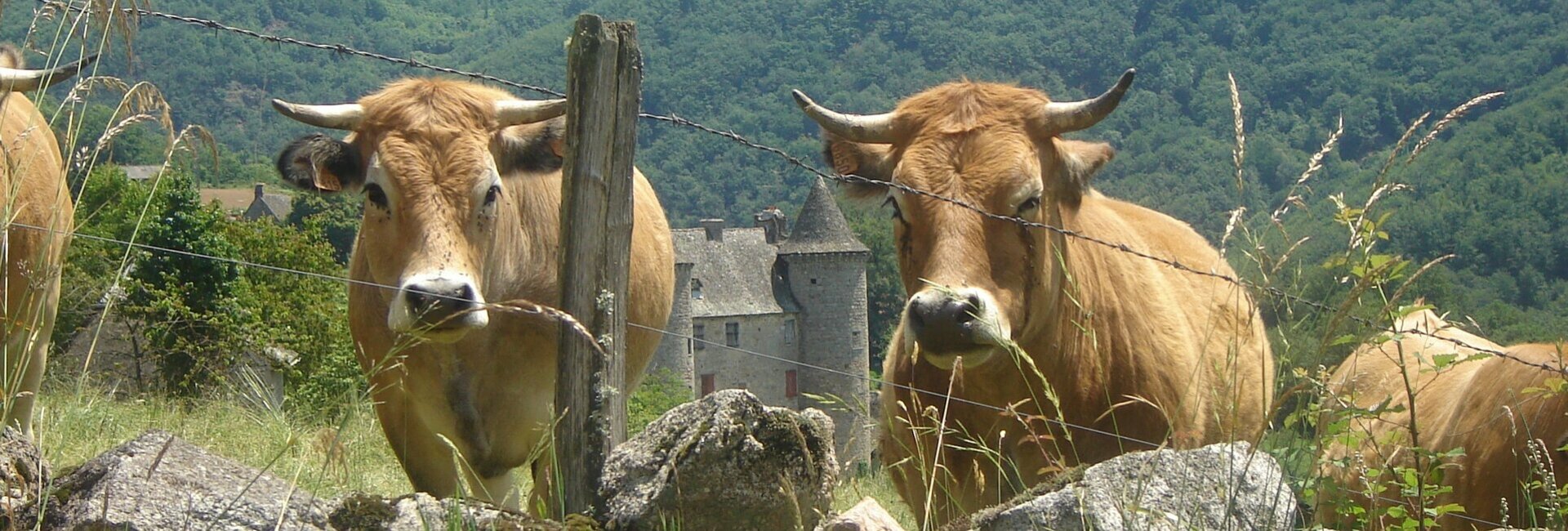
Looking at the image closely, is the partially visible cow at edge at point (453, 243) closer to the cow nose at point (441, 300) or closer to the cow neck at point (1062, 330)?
the cow nose at point (441, 300)

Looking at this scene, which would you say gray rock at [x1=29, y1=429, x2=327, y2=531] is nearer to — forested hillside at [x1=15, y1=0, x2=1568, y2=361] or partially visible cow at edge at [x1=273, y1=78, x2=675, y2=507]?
forested hillside at [x1=15, y1=0, x2=1568, y2=361]

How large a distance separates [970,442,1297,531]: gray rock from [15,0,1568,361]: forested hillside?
0.78m

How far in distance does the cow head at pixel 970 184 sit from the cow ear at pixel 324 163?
1.92 m

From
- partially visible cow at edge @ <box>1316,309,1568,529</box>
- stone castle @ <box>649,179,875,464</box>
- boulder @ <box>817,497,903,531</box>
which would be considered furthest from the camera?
stone castle @ <box>649,179,875,464</box>

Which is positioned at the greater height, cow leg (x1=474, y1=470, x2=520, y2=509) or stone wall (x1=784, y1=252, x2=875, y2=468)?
cow leg (x1=474, y1=470, x2=520, y2=509)

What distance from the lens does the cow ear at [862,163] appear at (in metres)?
5.84

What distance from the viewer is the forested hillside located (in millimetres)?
55094

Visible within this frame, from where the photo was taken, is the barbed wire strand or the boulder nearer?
the barbed wire strand

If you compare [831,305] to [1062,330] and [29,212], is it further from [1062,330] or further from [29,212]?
[1062,330]

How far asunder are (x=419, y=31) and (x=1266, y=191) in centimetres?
11880

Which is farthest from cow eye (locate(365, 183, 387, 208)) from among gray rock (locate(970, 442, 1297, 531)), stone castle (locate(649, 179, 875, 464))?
stone castle (locate(649, 179, 875, 464))

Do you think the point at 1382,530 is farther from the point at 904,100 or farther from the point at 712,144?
the point at 712,144

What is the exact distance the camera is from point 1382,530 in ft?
13.3

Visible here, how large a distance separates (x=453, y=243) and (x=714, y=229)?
7369cm
